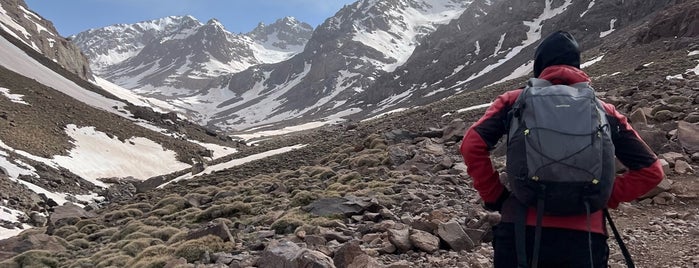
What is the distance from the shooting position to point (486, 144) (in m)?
3.43

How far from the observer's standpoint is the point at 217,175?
3203 centimetres

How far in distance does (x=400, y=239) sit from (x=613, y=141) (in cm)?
478

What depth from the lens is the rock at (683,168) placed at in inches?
383

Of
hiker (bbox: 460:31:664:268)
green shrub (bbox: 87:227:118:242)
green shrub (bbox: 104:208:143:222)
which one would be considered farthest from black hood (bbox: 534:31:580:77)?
green shrub (bbox: 104:208:143:222)

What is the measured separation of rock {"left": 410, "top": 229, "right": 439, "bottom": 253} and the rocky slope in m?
0.02

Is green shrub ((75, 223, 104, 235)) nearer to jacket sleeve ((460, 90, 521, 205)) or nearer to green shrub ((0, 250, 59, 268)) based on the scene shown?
green shrub ((0, 250, 59, 268))

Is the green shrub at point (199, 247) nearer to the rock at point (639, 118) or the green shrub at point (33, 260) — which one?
the green shrub at point (33, 260)

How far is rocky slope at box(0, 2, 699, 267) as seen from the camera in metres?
7.44

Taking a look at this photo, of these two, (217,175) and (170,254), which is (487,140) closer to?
(170,254)

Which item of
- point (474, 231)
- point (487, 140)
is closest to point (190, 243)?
point (474, 231)

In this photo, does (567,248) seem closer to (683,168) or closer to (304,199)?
(683,168)

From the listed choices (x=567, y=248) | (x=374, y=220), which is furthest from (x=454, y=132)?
(x=567, y=248)

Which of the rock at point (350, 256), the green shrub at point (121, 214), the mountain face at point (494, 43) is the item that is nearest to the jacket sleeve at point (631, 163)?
the rock at point (350, 256)

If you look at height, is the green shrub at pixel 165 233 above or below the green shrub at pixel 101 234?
above
